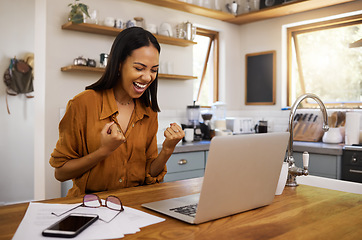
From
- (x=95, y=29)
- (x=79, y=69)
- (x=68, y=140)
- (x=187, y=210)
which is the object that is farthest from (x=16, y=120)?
(x=187, y=210)

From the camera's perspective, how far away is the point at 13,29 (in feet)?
15.4

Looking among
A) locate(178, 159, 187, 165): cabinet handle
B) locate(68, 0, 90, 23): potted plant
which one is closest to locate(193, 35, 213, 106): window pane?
locate(178, 159, 187, 165): cabinet handle

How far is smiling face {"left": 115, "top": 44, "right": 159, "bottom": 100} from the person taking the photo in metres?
1.63

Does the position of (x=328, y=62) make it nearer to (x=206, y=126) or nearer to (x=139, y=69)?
(x=206, y=126)

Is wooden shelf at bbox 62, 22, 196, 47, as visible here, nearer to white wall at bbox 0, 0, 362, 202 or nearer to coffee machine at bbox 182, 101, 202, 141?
white wall at bbox 0, 0, 362, 202

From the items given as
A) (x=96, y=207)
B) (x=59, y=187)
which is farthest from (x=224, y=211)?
(x=59, y=187)

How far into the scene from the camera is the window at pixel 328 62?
4.05 meters

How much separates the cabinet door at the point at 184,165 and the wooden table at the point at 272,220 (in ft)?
5.92

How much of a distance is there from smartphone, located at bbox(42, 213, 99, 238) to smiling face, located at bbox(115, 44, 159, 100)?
0.79 metres

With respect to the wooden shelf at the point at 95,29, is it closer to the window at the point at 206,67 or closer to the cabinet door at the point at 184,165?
the window at the point at 206,67

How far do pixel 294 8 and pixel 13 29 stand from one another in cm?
361

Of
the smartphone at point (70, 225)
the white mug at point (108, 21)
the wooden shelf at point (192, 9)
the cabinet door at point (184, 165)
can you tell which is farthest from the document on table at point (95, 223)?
the wooden shelf at point (192, 9)

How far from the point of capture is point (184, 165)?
3389 millimetres

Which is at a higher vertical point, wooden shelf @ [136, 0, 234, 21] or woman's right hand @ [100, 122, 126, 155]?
wooden shelf @ [136, 0, 234, 21]
